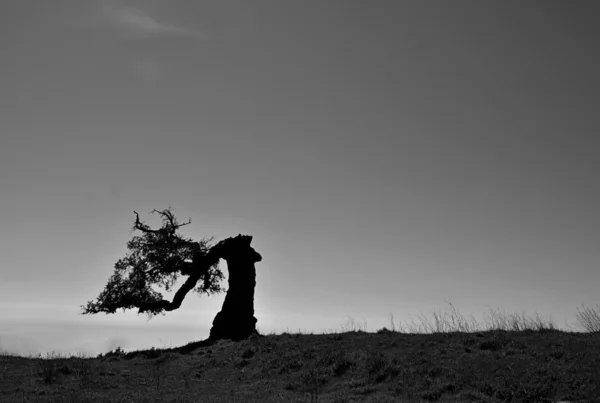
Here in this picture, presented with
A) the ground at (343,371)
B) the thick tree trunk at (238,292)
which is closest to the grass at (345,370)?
the ground at (343,371)

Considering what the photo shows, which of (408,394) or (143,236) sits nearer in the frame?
(408,394)

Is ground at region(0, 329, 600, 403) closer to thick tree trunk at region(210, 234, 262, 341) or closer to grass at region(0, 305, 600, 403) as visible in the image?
grass at region(0, 305, 600, 403)

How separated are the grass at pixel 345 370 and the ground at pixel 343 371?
0.15ft

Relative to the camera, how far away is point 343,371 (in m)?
23.1

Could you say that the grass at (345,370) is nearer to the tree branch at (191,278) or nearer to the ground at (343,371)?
the ground at (343,371)

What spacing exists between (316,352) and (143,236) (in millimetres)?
16339

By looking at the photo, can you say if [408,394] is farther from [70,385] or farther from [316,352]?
[70,385]

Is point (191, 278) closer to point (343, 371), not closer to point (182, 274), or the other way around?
point (182, 274)

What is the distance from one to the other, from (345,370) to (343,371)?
0.41 ft

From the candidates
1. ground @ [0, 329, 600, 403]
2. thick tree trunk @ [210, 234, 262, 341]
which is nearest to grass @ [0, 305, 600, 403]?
ground @ [0, 329, 600, 403]

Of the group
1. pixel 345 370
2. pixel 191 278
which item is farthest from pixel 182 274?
pixel 345 370

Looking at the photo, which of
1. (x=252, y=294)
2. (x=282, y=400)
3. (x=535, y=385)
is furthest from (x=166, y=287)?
(x=535, y=385)

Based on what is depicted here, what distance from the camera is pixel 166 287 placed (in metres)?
36.4

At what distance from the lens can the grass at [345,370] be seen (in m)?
19.2
